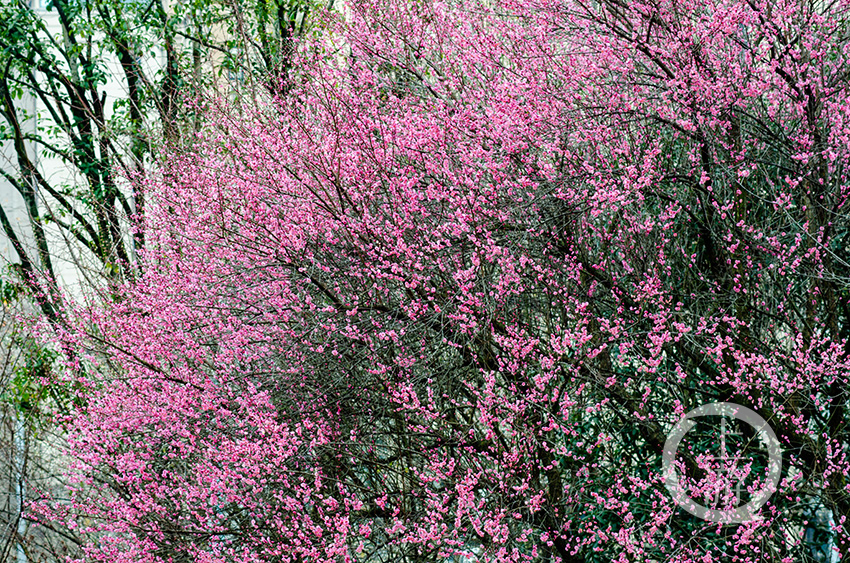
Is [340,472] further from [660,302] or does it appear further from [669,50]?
[669,50]

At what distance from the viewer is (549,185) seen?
5.94 meters

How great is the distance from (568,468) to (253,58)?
718 centimetres

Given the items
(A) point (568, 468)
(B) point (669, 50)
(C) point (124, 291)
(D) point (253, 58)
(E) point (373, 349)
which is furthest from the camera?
(D) point (253, 58)

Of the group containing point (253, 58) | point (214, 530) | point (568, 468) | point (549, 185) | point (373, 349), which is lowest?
point (214, 530)

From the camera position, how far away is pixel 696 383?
651 cm

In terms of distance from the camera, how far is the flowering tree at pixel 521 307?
5660 mm

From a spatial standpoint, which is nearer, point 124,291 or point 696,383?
point 696,383

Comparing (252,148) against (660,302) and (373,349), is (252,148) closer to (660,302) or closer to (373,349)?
(373,349)

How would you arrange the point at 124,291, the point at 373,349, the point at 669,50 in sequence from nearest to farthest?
1. the point at 669,50
2. the point at 373,349
3. the point at 124,291

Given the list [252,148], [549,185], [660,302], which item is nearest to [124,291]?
[252,148]

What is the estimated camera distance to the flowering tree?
18.6 feet

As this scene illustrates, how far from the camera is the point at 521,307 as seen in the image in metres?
6.54

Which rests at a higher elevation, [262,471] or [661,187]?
[661,187]

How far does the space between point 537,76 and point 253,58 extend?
609 cm
